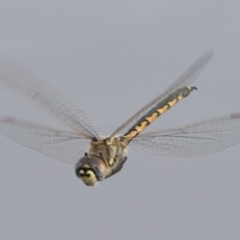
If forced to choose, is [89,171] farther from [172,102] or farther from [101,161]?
[172,102]

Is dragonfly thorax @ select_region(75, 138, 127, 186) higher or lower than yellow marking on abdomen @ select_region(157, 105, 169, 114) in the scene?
lower

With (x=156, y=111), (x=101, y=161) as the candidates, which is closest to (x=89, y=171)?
(x=101, y=161)

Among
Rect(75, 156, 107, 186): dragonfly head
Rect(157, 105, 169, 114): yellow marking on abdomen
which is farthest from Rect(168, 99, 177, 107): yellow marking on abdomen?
Rect(75, 156, 107, 186): dragonfly head

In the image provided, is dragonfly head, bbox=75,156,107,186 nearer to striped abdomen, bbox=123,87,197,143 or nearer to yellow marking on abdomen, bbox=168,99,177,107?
striped abdomen, bbox=123,87,197,143

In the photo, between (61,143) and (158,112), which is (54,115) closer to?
(61,143)

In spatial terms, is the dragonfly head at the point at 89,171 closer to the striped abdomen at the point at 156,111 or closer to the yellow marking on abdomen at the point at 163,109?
the striped abdomen at the point at 156,111
